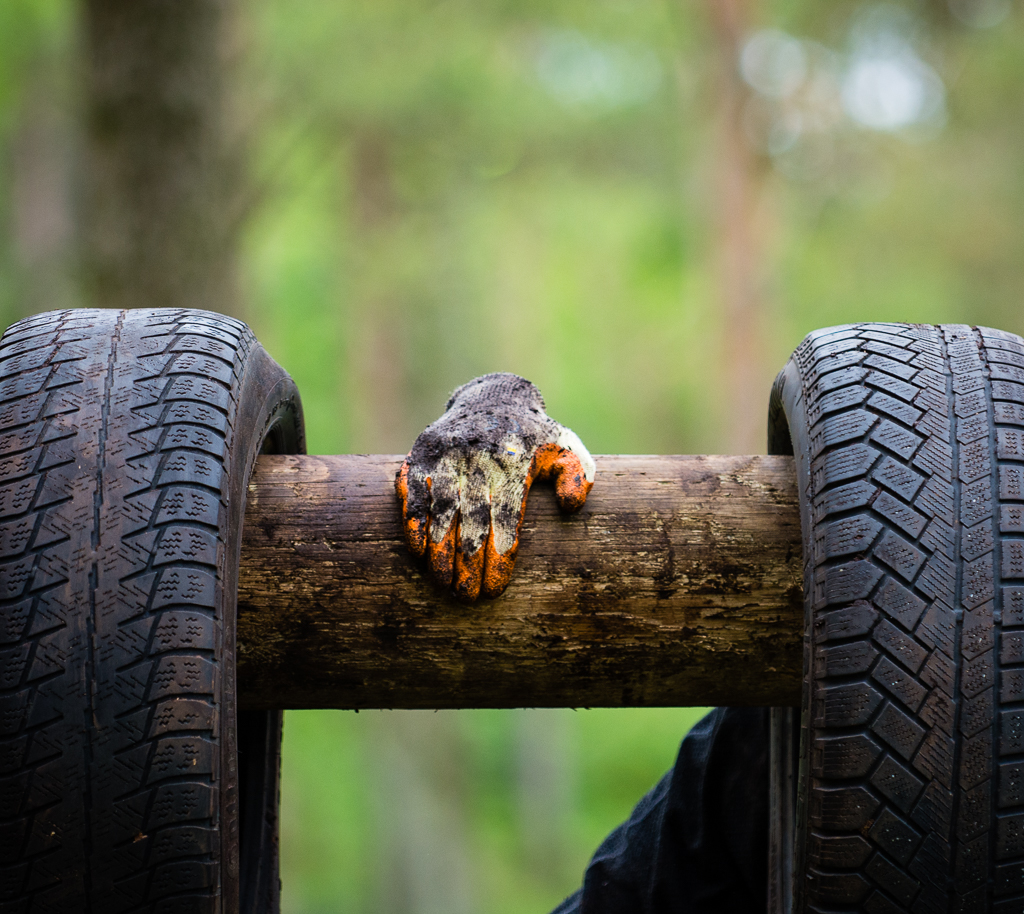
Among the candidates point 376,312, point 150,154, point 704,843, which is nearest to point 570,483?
point 704,843

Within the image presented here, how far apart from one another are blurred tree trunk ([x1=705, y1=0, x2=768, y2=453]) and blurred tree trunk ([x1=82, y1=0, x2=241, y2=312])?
→ 25.5 ft

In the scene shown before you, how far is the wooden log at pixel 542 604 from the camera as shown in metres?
1.67

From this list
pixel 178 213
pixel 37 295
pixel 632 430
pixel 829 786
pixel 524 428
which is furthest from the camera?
pixel 632 430

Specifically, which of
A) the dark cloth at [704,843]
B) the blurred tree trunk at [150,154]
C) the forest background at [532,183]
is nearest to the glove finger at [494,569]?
the dark cloth at [704,843]

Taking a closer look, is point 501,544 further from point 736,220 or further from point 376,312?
point 376,312

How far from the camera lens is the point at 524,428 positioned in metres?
1.79

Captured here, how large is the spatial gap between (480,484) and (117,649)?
23.8 inches

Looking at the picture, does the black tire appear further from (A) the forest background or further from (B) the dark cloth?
(A) the forest background

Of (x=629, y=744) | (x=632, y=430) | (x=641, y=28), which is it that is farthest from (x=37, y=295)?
(x=629, y=744)

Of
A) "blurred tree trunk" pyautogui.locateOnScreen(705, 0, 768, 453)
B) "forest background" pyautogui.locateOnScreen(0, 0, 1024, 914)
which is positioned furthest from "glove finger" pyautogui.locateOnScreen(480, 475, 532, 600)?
"blurred tree trunk" pyautogui.locateOnScreen(705, 0, 768, 453)

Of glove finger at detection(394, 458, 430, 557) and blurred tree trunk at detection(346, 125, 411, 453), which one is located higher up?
blurred tree trunk at detection(346, 125, 411, 453)

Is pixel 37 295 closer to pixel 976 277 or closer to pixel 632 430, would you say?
pixel 976 277

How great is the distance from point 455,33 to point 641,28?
3.81 m

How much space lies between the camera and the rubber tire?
1.36 meters
